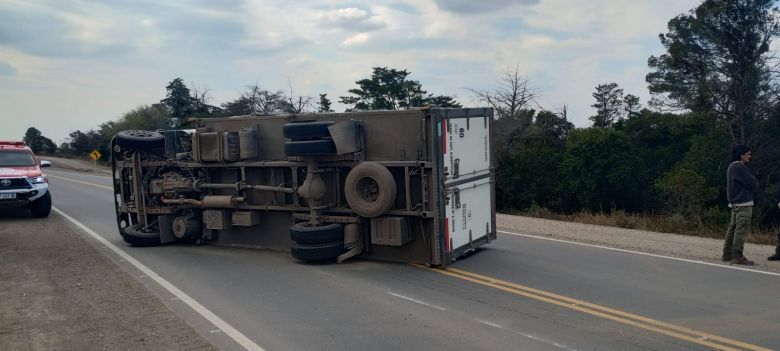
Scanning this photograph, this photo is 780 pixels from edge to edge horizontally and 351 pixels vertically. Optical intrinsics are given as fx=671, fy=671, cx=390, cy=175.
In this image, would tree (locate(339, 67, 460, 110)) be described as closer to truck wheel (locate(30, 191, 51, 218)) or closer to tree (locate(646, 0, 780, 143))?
tree (locate(646, 0, 780, 143))

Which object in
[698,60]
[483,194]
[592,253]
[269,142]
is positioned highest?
[698,60]

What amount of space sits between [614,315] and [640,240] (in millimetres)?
5775

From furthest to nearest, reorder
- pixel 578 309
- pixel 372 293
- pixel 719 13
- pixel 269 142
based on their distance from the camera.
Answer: pixel 719 13 < pixel 269 142 < pixel 372 293 < pixel 578 309

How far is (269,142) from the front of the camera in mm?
11664

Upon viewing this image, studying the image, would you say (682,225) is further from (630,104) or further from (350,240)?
(630,104)

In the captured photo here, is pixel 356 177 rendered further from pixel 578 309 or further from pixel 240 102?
pixel 240 102

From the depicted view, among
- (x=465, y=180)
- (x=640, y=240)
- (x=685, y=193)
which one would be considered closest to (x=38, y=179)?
(x=465, y=180)

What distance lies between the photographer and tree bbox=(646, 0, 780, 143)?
3256cm

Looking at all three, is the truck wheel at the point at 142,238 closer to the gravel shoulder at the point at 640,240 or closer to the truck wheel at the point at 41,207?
the truck wheel at the point at 41,207

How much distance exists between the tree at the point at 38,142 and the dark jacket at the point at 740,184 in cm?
7652

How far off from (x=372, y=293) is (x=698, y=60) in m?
33.6

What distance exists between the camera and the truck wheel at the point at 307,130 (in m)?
10.4

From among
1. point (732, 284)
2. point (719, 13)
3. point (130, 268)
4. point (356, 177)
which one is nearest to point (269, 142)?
point (356, 177)

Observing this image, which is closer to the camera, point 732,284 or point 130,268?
point 732,284
